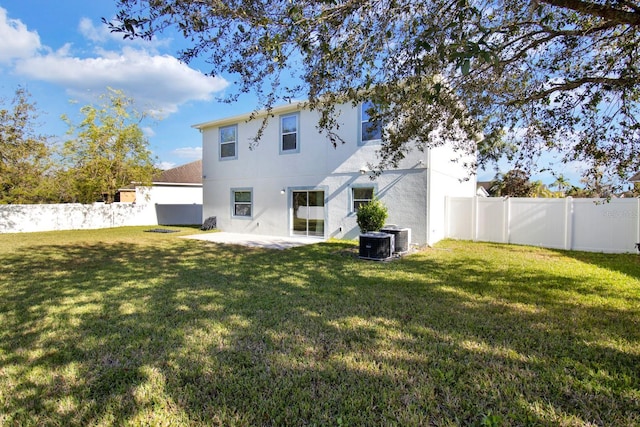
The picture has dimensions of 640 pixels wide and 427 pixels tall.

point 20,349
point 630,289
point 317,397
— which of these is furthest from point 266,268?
point 630,289

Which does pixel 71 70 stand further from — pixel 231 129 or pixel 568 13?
pixel 568 13

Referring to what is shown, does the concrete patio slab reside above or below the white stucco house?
below

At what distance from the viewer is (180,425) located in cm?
237

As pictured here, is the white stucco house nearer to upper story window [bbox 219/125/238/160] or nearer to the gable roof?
upper story window [bbox 219/125/238/160]

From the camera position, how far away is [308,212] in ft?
45.0

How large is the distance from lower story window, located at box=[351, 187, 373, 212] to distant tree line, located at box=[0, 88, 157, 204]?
1429 centimetres

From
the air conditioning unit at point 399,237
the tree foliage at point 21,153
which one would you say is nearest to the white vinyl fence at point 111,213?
the tree foliage at point 21,153

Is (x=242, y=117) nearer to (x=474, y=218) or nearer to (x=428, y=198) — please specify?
(x=428, y=198)

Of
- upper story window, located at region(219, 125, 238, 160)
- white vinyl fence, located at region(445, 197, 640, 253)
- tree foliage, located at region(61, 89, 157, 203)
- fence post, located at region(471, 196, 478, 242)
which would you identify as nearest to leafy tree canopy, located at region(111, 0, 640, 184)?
white vinyl fence, located at region(445, 197, 640, 253)

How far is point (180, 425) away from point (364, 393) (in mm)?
1433

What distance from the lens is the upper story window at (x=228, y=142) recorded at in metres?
15.7

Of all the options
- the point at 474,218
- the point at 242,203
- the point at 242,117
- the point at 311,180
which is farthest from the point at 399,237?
the point at 242,117

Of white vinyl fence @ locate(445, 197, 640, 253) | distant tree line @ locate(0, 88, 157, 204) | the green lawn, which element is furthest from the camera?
distant tree line @ locate(0, 88, 157, 204)

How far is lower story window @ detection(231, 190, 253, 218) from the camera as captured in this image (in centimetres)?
1542
